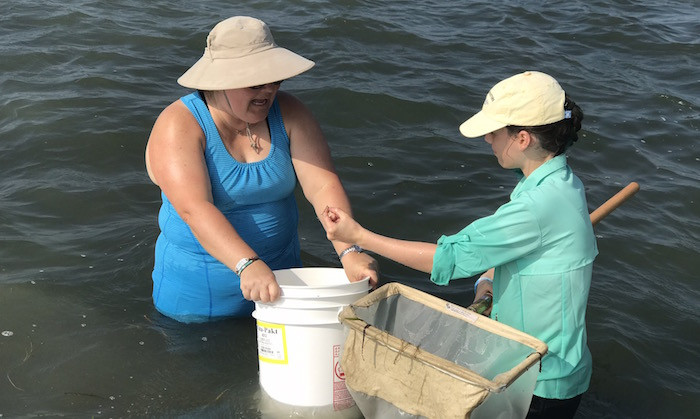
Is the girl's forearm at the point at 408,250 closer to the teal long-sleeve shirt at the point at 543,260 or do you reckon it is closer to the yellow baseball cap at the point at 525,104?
the teal long-sleeve shirt at the point at 543,260

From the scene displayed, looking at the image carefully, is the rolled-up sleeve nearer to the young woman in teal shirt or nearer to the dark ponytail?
the young woman in teal shirt

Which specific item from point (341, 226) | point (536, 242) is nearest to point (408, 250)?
point (341, 226)

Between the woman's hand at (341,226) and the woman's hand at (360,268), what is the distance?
290 mm

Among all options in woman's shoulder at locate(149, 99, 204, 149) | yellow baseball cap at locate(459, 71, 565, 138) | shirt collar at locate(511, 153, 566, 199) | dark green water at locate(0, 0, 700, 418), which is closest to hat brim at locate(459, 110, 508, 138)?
yellow baseball cap at locate(459, 71, 565, 138)

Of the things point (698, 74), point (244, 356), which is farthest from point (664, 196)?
point (244, 356)

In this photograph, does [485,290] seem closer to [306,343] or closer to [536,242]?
[536,242]

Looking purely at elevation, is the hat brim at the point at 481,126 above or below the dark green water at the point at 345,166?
above

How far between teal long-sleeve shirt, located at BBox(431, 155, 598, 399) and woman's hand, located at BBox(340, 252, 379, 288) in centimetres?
58

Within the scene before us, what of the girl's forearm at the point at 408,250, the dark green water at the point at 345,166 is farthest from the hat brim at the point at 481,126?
the dark green water at the point at 345,166

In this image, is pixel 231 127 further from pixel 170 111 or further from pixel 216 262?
pixel 216 262

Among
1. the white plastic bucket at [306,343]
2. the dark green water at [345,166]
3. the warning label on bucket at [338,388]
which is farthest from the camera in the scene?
the dark green water at [345,166]

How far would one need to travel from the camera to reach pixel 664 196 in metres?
6.85

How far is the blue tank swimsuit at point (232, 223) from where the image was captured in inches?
158

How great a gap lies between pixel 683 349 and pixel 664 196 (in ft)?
6.84
